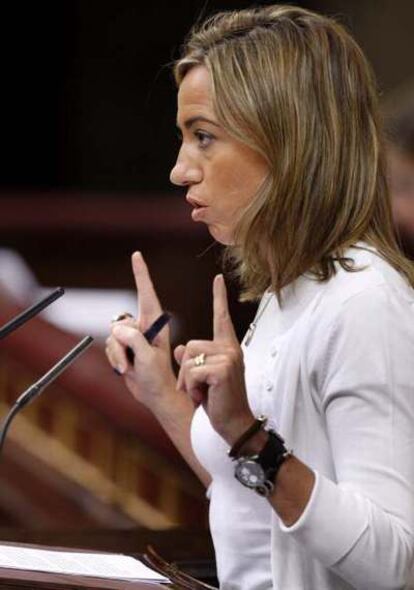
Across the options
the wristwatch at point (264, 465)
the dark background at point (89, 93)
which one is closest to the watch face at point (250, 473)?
the wristwatch at point (264, 465)

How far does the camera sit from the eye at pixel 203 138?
158 cm

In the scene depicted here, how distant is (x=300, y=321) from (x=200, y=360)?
0.18 meters

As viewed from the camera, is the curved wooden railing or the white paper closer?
the white paper

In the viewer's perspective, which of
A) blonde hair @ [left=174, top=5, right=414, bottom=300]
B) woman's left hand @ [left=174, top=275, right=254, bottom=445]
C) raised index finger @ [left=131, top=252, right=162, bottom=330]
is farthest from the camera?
raised index finger @ [left=131, top=252, right=162, bottom=330]

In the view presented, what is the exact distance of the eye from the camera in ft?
5.17

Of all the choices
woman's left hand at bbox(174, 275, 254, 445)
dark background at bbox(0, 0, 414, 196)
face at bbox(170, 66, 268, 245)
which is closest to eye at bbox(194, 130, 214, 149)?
face at bbox(170, 66, 268, 245)

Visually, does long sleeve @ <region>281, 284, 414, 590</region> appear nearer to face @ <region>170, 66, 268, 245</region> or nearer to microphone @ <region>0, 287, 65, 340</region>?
face @ <region>170, 66, 268, 245</region>

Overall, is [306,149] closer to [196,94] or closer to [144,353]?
[196,94]

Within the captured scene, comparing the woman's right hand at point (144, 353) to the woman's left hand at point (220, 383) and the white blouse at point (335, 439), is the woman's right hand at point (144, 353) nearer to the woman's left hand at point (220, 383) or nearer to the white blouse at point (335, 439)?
the white blouse at point (335, 439)

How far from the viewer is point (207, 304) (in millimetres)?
3732

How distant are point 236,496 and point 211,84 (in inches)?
16.2

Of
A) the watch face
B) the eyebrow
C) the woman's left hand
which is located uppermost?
the eyebrow

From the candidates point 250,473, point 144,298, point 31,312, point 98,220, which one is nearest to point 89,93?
point 98,220

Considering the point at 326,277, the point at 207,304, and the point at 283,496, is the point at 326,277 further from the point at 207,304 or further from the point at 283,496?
the point at 207,304
